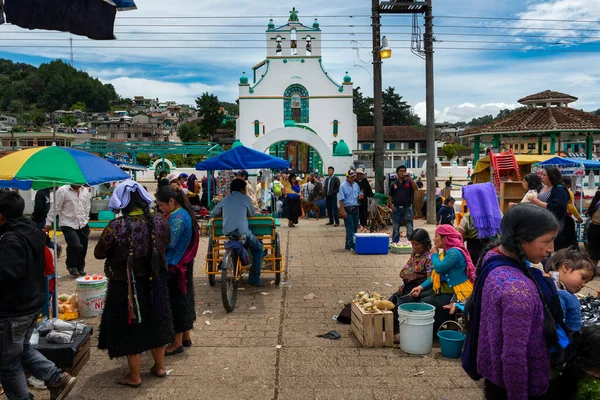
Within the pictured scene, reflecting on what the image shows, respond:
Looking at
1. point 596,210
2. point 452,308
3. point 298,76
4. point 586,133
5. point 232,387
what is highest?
point 298,76

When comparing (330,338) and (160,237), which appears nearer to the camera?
(160,237)

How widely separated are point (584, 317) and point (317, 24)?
37.6 m

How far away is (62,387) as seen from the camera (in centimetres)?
422

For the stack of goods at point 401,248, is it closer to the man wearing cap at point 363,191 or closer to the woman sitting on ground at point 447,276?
the man wearing cap at point 363,191

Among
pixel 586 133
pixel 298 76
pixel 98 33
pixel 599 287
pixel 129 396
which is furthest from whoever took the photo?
pixel 298 76

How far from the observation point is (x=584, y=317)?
4.58 meters

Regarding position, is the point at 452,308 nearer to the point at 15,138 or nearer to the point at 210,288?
the point at 210,288

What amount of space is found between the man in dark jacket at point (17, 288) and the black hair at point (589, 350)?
11.8ft

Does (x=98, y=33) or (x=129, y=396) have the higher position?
(x=98, y=33)

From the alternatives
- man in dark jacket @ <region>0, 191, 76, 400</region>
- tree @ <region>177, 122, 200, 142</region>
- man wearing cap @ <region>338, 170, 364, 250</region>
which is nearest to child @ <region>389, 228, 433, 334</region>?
man in dark jacket @ <region>0, 191, 76, 400</region>

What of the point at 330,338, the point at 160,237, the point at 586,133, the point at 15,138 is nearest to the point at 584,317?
the point at 330,338

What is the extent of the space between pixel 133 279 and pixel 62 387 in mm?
977

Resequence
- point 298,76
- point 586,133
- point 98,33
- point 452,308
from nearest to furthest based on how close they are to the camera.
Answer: point 98,33 < point 452,308 < point 586,133 < point 298,76

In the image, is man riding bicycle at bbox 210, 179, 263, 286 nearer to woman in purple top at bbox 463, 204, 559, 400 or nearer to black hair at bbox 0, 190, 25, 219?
black hair at bbox 0, 190, 25, 219
